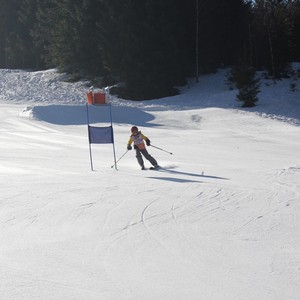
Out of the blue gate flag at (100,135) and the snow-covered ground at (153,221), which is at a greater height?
the blue gate flag at (100,135)

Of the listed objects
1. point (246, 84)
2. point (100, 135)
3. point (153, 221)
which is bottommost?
point (153, 221)

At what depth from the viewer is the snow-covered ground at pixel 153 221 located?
18.9 ft

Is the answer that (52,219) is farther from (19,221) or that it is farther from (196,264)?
(196,264)

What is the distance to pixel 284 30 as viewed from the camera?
37812mm

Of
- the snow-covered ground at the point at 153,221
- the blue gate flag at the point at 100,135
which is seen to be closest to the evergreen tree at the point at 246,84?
the snow-covered ground at the point at 153,221

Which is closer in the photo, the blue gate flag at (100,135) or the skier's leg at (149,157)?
the skier's leg at (149,157)

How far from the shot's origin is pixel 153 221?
334 inches

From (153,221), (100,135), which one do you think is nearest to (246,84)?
(100,135)

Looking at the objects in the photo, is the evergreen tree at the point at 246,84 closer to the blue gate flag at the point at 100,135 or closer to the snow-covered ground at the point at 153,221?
the snow-covered ground at the point at 153,221

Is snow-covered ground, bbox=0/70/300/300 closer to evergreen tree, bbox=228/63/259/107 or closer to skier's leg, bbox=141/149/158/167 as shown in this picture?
skier's leg, bbox=141/149/158/167

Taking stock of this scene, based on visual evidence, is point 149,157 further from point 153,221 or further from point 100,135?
point 153,221

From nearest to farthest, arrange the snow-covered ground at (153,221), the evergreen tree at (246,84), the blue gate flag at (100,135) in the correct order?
the snow-covered ground at (153,221) → the blue gate flag at (100,135) → the evergreen tree at (246,84)

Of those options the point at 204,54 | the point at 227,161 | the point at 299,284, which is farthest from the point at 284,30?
the point at 299,284

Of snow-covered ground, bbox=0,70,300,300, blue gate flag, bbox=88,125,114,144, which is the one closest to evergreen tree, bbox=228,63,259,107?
snow-covered ground, bbox=0,70,300,300
